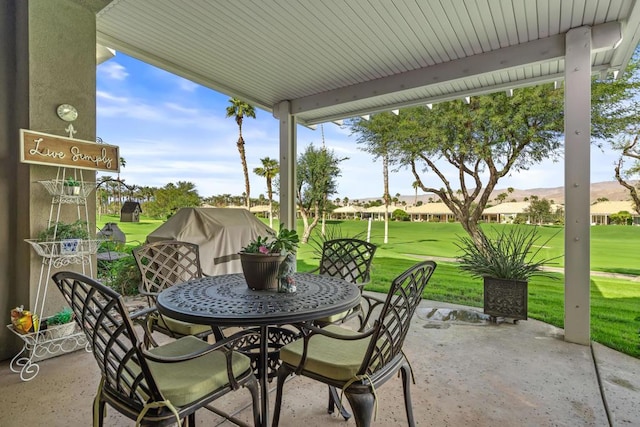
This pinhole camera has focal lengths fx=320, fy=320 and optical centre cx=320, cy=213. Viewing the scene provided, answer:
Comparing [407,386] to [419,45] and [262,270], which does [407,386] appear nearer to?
[262,270]

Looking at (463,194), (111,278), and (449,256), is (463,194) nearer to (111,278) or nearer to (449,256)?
(449,256)

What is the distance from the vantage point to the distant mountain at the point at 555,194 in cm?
538

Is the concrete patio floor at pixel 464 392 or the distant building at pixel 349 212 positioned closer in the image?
the concrete patio floor at pixel 464 392

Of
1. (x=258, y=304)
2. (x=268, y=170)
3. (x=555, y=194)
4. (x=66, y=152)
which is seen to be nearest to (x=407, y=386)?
(x=258, y=304)

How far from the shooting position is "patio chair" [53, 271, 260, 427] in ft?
3.87

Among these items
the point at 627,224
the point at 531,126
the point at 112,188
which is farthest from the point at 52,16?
the point at 627,224

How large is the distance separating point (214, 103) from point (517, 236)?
926 cm

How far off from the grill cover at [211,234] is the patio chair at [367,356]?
8.59ft

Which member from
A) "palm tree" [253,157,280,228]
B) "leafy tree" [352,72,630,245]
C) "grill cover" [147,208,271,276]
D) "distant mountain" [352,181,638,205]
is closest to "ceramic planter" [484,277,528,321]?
"distant mountain" [352,181,638,205]

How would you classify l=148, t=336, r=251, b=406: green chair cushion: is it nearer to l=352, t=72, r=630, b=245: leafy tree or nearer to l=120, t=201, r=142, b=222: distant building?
l=120, t=201, r=142, b=222: distant building

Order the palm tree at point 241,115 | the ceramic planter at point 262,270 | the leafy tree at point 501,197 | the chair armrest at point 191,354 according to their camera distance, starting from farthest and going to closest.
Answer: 1. the palm tree at point 241,115
2. the leafy tree at point 501,197
3. the ceramic planter at point 262,270
4. the chair armrest at point 191,354

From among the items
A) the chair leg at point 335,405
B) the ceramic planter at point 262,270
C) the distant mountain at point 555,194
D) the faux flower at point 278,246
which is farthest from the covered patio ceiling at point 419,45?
the chair leg at point 335,405

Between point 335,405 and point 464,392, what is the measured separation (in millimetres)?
968

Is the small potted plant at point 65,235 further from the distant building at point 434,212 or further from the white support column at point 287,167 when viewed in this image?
the distant building at point 434,212
